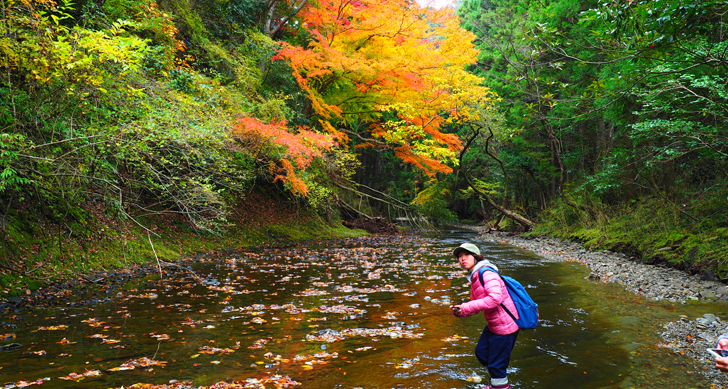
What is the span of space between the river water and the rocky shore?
210mm

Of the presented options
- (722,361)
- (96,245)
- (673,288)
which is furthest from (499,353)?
(96,245)

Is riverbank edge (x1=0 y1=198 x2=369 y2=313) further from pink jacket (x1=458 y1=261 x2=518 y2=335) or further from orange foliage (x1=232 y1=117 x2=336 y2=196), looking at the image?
pink jacket (x1=458 y1=261 x2=518 y2=335)

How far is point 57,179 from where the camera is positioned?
6.47 meters

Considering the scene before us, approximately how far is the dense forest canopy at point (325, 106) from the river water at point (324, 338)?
6.89 ft

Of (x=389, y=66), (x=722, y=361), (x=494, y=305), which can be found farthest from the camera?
(x=389, y=66)

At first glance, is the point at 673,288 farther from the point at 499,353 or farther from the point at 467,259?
the point at 467,259

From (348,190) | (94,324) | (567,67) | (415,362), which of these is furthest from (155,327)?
(567,67)

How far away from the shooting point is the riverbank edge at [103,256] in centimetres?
620

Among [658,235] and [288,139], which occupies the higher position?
[288,139]

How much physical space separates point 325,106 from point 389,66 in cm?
304

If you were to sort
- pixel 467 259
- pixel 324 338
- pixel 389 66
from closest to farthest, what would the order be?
1. pixel 467 259
2. pixel 324 338
3. pixel 389 66

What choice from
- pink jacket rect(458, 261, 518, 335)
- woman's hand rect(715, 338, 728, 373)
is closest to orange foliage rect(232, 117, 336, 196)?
pink jacket rect(458, 261, 518, 335)

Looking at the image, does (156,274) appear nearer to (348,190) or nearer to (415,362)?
(415,362)

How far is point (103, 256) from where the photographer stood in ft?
27.2
